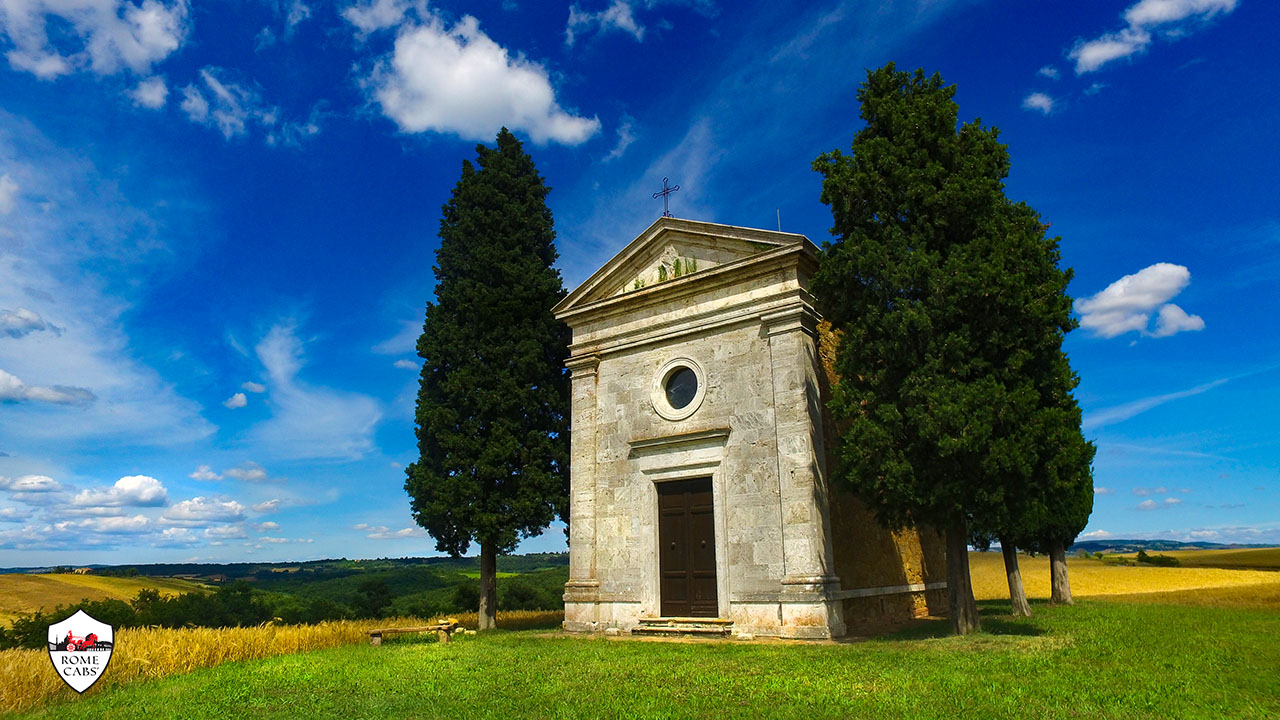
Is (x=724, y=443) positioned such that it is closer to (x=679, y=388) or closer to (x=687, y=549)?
(x=679, y=388)

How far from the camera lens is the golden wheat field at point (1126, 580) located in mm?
28422

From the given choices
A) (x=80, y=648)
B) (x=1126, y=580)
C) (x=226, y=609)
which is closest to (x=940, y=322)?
(x=80, y=648)

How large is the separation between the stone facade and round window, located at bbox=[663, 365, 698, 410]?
211 mm

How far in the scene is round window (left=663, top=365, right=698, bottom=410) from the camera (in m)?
15.9

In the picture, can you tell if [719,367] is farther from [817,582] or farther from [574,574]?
[574,574]

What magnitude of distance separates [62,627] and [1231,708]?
39.0 ft

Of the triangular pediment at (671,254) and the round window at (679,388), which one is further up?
the triangular pediment at (671,254)

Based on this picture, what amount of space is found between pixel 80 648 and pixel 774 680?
8022 millimetres

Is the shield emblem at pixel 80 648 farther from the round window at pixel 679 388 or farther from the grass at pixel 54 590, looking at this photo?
the grass at pixel 54 590

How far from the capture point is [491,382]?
18578 mm

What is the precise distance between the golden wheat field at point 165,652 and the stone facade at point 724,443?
17.5 feet

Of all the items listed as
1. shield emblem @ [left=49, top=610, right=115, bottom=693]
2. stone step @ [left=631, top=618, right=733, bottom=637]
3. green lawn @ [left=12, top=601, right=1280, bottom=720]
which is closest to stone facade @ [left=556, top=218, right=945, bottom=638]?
stone step @ [left=631, top=618, right=733, bottom=637]

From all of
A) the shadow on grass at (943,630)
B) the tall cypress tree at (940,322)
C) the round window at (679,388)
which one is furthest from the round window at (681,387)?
the shadow on grass at (943,630)

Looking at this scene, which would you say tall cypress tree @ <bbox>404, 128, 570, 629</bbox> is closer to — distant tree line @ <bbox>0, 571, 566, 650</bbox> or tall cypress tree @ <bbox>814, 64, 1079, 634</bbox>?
distant tree line @ <bbox>0, 571, 566, 650</bbox>
